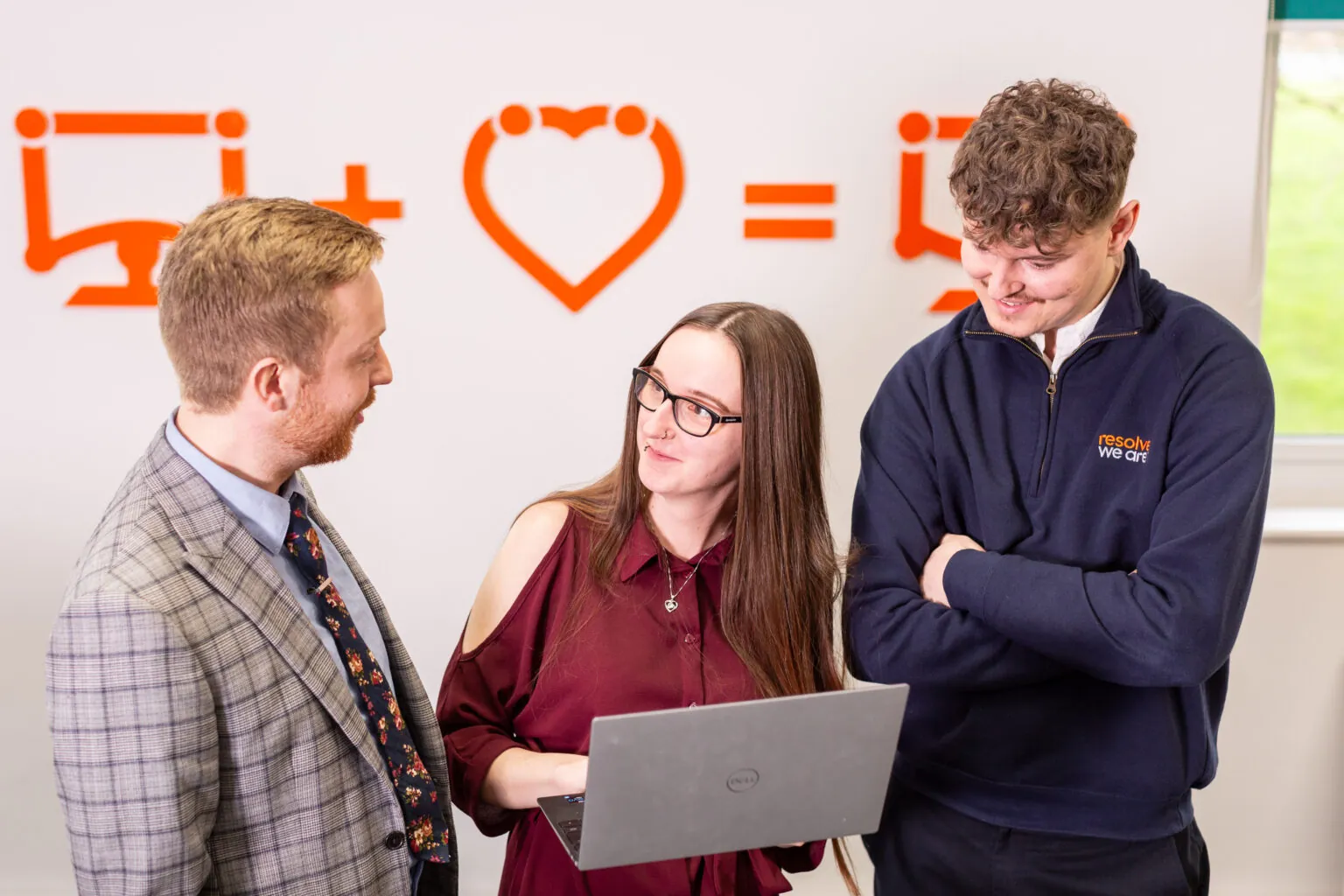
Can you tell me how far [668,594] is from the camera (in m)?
1.92

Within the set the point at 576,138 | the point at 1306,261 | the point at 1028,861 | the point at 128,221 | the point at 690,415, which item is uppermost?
the point at 576,138

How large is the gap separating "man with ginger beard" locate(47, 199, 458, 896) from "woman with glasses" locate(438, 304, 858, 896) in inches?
9.6

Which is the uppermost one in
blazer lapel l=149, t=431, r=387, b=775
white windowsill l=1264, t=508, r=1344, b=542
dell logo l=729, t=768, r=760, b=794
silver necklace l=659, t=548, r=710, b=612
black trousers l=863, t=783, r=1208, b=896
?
Answer: blazer lapel l=149, t=431, r=387, b=775

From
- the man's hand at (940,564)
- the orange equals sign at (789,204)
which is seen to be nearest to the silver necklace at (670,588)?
the man's hand at (940,564)

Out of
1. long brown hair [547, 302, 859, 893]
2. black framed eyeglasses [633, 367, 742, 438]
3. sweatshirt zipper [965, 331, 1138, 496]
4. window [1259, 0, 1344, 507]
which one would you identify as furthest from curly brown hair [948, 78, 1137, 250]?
window [1259, 0, 1344, 507]

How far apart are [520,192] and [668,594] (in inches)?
55.6

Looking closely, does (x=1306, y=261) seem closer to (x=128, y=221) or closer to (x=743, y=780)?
(x=743, y=780)

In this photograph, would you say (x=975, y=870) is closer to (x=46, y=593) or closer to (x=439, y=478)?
(x=439, y=478)

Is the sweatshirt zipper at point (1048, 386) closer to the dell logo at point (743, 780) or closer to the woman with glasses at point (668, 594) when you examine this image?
the woman with glasses at point (668, 594)

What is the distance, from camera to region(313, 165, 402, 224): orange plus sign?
2.96 meters

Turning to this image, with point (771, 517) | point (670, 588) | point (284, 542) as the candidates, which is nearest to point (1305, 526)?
point (771, 517)

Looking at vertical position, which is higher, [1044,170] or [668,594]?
[1044,170]

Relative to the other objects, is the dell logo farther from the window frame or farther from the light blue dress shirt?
the window frame

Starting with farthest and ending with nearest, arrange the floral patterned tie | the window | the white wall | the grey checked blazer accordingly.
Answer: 1. the window
2. the white wall
3. the floral patterned tie
4. the grey checked blazer
